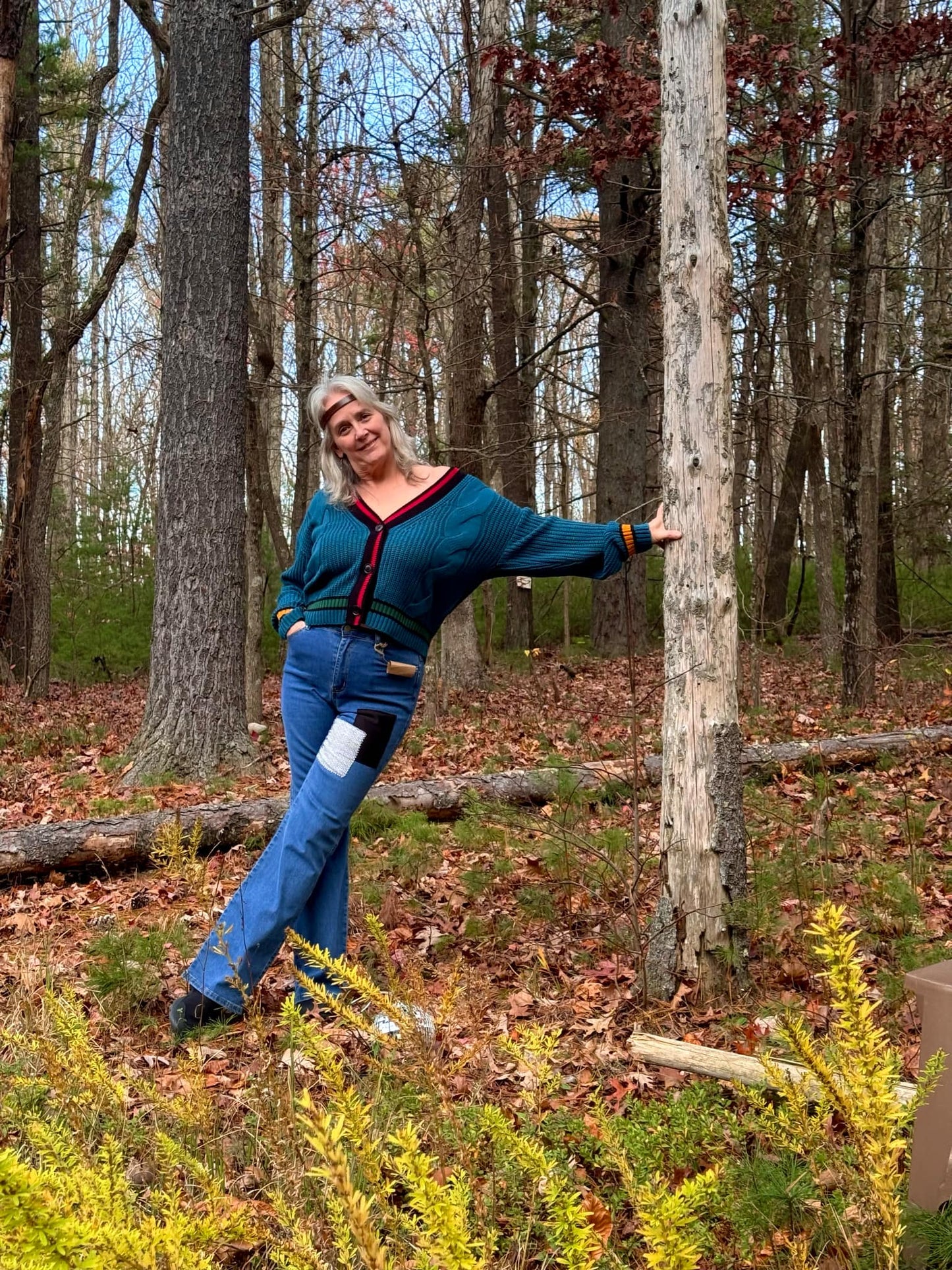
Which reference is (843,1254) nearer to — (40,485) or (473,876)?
(473,876)

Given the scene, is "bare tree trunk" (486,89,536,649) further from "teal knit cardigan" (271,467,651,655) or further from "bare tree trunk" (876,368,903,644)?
"teal knit cardigan" (271,467,651,655)

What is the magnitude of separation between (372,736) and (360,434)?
110 centimetres

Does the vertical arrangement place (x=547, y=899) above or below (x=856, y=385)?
below

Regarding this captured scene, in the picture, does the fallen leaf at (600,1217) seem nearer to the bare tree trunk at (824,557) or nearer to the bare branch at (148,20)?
the bare branch at (148,20)

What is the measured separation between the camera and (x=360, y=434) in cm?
375

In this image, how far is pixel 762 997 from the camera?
371cm

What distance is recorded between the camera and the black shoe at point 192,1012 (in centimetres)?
369

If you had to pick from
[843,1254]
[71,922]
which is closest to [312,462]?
[71,922]

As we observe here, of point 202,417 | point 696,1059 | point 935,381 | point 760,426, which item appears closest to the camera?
point 696,1059

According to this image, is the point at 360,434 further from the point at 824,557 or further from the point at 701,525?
the point at 824,557

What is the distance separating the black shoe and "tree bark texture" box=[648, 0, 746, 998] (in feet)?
5.23

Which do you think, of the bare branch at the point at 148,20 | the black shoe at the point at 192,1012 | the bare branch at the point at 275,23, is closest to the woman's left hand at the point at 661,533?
the black shoe at the point at 192,1012

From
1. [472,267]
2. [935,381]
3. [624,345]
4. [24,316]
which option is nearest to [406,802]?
[472,267]

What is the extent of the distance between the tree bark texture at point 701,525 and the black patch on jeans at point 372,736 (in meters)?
1.07
